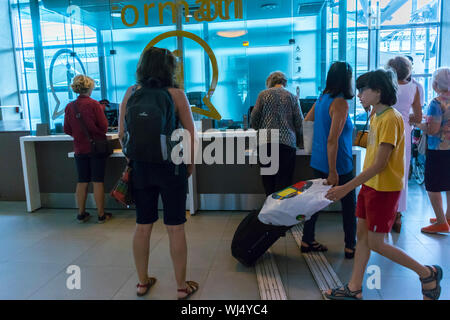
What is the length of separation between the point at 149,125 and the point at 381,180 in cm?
119

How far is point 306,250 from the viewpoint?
271 cm

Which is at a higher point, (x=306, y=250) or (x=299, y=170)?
(x=299, y=170)

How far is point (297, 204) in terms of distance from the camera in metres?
1.97

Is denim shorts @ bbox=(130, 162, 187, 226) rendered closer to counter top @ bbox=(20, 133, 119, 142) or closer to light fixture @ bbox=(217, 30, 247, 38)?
counter top @ bbox=(20, 133, 119, 142)

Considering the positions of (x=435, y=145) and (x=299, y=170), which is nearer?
(x=435, y=145)

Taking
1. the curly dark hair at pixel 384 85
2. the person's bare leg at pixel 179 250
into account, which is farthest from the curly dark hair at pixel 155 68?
the curly dark hair at pixel 384 85

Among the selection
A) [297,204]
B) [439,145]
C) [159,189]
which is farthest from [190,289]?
[439,145]

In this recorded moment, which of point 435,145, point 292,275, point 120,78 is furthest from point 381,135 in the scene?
point 120,78

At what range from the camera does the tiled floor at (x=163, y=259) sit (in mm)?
2168

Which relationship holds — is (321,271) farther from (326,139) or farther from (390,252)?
(326,139)

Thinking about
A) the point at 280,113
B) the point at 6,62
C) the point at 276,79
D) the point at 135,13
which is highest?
the point at 135,13

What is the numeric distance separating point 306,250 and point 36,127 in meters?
3.32

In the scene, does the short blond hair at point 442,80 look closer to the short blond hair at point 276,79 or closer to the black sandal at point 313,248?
the short blond hair at point 276,79
